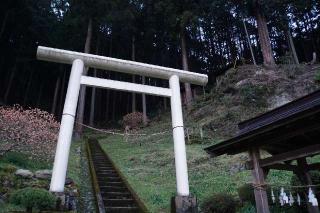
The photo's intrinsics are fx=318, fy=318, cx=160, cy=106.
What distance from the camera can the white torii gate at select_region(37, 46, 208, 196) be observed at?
757 cm

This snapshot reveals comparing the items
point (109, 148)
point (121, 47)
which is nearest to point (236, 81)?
point (109, 148)

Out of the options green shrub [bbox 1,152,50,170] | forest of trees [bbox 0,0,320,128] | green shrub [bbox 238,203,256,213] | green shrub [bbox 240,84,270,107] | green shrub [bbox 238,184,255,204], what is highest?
forest of trees [bbox 0,0,320,128]

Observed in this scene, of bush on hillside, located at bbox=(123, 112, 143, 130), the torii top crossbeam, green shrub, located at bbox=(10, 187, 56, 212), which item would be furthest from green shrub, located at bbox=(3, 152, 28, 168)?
bush on hillside, located at bbox=(123, 112, 143, 130)

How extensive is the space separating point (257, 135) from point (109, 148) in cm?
1700

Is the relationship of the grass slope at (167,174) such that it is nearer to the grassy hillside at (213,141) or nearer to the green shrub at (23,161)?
the grassy hillside at (213,141)

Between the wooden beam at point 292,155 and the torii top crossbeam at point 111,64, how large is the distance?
358 centimetres

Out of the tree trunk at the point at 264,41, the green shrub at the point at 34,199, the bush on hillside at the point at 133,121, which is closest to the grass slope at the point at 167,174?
the green shrub at the point at 34,199

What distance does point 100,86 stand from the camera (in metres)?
8.51

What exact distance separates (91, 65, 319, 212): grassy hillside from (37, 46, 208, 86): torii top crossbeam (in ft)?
13.5

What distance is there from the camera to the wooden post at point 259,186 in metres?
6.62

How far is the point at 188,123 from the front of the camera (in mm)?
24609

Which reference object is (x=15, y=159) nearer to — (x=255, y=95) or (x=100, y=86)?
(x=100, y=86)

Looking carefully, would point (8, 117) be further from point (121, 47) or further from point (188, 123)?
point (121, 47)

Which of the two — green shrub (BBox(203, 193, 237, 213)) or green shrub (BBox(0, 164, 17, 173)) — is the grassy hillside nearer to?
green shrub (BBox(203, 193, 237, 213))
